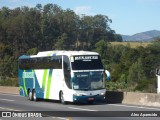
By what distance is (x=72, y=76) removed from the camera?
91.7ft

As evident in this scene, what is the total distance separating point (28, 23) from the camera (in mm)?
118938

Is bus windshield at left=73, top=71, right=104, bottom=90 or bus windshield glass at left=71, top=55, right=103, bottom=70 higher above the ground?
bus windshield glass at left=71, top=55, right=103, bottom=70

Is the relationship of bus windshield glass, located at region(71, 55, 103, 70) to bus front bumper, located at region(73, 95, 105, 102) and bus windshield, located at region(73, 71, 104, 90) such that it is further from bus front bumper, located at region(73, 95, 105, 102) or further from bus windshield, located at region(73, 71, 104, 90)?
bus front bumper, located at region(73, 95, 105, 102)

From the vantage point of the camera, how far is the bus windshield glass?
2825cm

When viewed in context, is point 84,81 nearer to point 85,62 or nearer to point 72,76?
point 72,76

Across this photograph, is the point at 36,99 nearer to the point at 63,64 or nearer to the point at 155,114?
the point at 63,64

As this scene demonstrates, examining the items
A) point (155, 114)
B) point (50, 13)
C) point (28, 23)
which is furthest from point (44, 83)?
point (50, 13)

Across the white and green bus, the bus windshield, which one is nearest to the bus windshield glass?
the white and green bus

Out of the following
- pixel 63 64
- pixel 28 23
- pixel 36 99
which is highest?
pixel 28 23

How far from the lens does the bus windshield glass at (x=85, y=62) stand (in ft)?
92.7

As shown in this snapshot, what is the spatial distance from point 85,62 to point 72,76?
47.7 inches

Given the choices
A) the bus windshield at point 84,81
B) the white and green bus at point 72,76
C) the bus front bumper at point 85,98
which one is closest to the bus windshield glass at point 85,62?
the white and green bus at point 72,76

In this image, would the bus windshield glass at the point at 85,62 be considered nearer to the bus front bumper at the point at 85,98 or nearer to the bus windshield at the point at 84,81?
the bus windshield at the point at 84,81

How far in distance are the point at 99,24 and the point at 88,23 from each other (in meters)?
8.83
